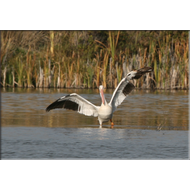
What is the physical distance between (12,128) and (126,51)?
36.8 ft

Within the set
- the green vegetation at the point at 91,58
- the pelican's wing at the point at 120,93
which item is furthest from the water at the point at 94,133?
the green vegetation at the point at 91,58

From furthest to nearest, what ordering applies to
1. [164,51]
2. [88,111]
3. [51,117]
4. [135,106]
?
1. [164,51]
2. [135,106]
3. [51,117]
4. [88,111]

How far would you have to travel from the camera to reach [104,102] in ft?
33.4

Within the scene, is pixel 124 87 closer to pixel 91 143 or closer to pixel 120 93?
pixel 120 93

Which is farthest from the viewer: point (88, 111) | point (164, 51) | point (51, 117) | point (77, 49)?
point (77, 49)

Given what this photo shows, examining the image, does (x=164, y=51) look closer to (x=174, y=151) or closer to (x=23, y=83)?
(x=23, y=83)

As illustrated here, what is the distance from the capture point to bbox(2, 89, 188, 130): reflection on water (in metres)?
10.9

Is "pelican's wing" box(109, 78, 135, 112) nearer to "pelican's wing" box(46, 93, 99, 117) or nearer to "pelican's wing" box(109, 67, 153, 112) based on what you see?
"pelican's wing" box(109, 67, 153, 112)

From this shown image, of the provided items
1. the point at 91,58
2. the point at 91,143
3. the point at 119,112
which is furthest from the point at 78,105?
the point at 91,58

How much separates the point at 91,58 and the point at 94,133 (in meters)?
11.8

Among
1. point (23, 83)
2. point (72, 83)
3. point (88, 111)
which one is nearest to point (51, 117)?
point (88, 111)

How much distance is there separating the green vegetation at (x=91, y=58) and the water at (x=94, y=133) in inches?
179

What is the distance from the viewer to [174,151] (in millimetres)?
7773

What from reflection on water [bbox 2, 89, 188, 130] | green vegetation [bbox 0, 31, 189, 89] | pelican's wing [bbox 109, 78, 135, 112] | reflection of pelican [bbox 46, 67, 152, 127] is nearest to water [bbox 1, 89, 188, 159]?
reflection on water [bbox 2, 89, 188, 130]
